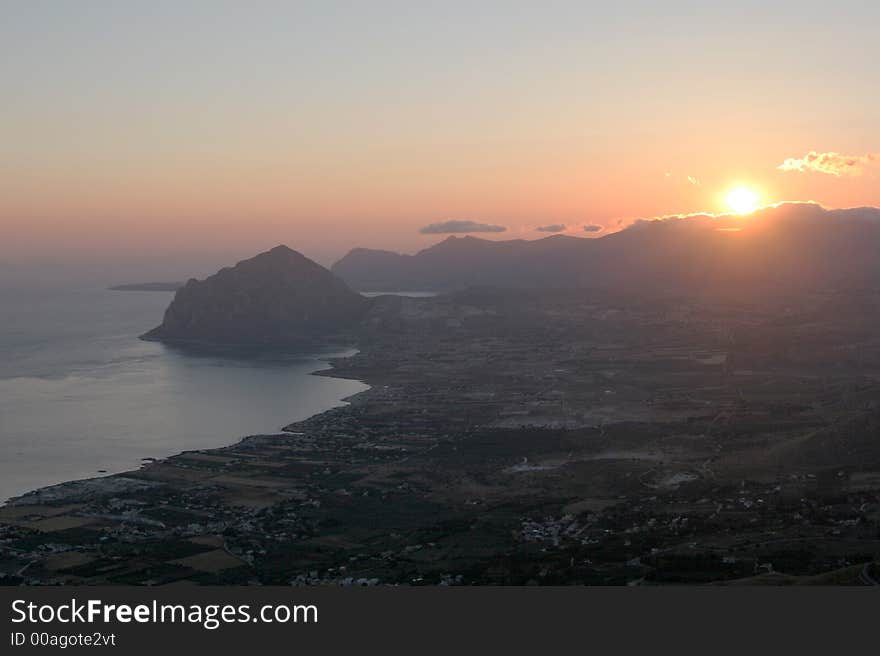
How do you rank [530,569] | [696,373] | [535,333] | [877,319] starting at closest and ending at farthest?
[530,569] → [696,373] → [877,319] → [535,333]

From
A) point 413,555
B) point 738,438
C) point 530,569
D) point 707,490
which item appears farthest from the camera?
point 738,438

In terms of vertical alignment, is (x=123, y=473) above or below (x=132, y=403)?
below

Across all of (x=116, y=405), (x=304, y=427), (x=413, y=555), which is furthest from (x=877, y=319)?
(x=413, y=555)

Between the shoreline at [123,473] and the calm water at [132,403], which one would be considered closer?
the shoreline at [123,473]

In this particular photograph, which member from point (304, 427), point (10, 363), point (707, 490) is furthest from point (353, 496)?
point (10, 363)

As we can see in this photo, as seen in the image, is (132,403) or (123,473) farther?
(132,403)

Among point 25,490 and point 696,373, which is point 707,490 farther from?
point 696,373

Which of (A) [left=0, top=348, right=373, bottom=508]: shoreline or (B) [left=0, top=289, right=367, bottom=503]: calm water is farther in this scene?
(B) [left=0, top=289, right=367, bottom=503]: calm water

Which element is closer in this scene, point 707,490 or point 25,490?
point 707,490
